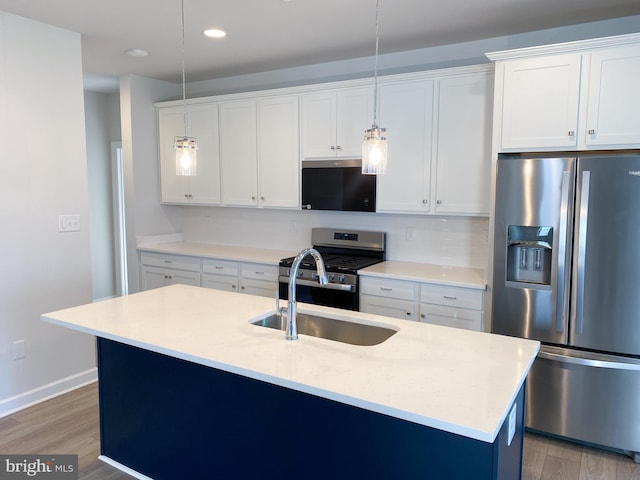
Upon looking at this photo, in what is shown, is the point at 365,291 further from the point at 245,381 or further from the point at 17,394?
the point at 17,394

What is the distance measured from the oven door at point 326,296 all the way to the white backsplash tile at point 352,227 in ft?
2.20

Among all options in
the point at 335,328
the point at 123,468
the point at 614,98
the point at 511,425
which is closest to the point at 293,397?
the point at 335,328

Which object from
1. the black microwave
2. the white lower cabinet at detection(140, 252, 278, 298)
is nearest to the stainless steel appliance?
the white lower cabinet at detection(140, 252, 278, 298)

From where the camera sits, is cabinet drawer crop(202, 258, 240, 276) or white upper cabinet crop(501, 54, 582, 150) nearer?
white upper cabinet crop(501, 54, 582, 150)

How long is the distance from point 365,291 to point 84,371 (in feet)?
7.48

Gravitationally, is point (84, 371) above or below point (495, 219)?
below

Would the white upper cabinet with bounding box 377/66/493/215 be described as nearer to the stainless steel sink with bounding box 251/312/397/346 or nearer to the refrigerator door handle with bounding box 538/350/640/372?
the refrigerator door handle with bounding box 538/350/640/372

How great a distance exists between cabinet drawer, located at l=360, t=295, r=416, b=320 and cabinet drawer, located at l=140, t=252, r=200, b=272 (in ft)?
5.80

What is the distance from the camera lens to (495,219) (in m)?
2.84

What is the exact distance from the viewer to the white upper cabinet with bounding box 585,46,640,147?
2.52 m

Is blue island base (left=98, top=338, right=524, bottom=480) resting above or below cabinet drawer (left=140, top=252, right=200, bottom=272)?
below

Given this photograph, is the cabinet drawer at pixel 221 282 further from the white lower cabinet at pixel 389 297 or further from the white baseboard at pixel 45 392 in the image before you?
the white lower cabinet at pixel 389 297

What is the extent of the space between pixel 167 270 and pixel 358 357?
3.29m

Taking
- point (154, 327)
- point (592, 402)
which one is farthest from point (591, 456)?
point (154, 327)
